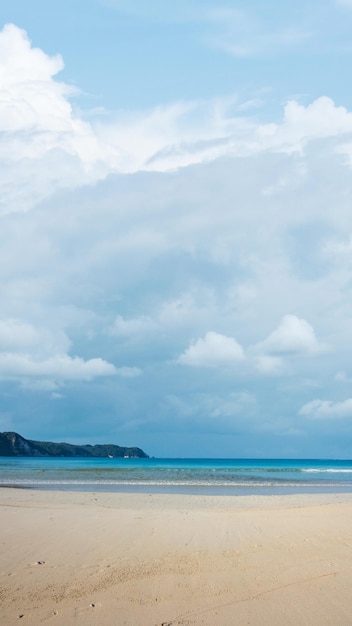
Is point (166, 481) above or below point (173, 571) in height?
below

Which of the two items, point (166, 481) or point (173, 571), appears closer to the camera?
point (173, 571)

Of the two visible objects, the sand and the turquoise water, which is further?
the turquoise water

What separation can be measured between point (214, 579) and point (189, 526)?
6.70m

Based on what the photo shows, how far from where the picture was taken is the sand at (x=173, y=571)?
25.2ft

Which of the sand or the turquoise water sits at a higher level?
the sand

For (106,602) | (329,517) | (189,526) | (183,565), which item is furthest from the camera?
(329,517)

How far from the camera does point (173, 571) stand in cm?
Answer: 1002

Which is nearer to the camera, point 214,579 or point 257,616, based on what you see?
point 257,616

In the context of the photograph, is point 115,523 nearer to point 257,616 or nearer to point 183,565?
point 183,565

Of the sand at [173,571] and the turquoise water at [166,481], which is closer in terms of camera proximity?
the sand at [173,571]

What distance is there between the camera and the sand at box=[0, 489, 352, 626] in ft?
25.2

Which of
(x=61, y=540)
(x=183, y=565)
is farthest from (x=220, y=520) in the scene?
(x=183, y=565)

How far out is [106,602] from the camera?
26.8 feet

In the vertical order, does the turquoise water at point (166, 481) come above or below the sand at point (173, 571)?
below
